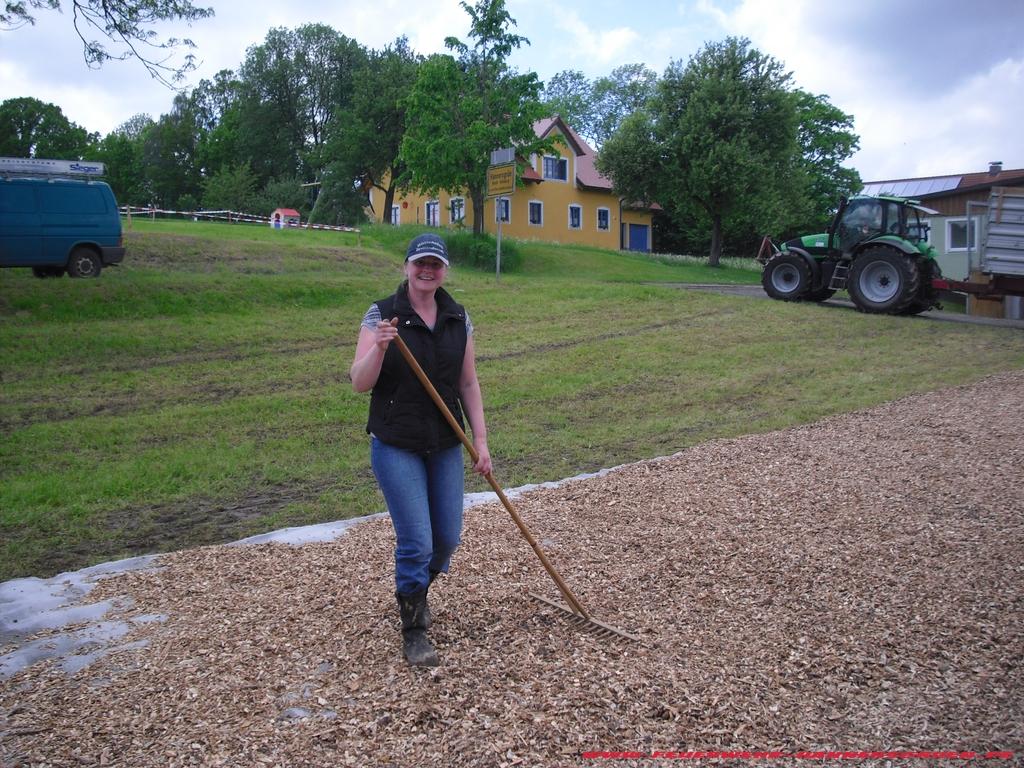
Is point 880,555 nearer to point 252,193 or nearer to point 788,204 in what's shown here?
point 788,204

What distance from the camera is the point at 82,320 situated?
14.5 meters

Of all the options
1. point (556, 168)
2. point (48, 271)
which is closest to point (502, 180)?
point (48, 271)

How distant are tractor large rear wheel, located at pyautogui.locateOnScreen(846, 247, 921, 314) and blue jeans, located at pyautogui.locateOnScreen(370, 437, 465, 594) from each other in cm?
1538

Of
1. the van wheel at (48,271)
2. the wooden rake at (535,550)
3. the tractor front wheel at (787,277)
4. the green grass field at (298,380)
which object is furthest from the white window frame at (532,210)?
the wooden rake at (535,550)

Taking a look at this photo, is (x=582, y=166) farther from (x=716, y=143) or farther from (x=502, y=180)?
(x=502, y=180)

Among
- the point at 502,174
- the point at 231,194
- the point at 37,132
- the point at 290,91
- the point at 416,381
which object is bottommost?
the point at 416,381

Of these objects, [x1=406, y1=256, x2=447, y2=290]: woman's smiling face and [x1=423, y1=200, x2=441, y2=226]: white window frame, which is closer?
[x1=406, y1=256, x2=447, y2=290]: woman's smiling face

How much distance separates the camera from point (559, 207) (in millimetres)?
42406

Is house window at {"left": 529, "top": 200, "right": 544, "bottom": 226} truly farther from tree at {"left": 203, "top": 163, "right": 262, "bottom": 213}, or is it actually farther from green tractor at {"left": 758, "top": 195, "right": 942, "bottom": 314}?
green tractor at {"left": 758, "top": 195, "right": 942, "bottom": 314}

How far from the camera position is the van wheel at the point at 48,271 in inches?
669

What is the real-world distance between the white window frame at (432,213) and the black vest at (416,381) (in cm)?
3983

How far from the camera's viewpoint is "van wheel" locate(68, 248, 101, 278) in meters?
16.9

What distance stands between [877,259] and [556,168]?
1048 inches

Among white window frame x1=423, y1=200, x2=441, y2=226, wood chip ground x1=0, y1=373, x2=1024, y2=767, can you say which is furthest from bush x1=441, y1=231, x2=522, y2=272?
wood chip ground x1=0, y1=373, x2=1024, y2=767
